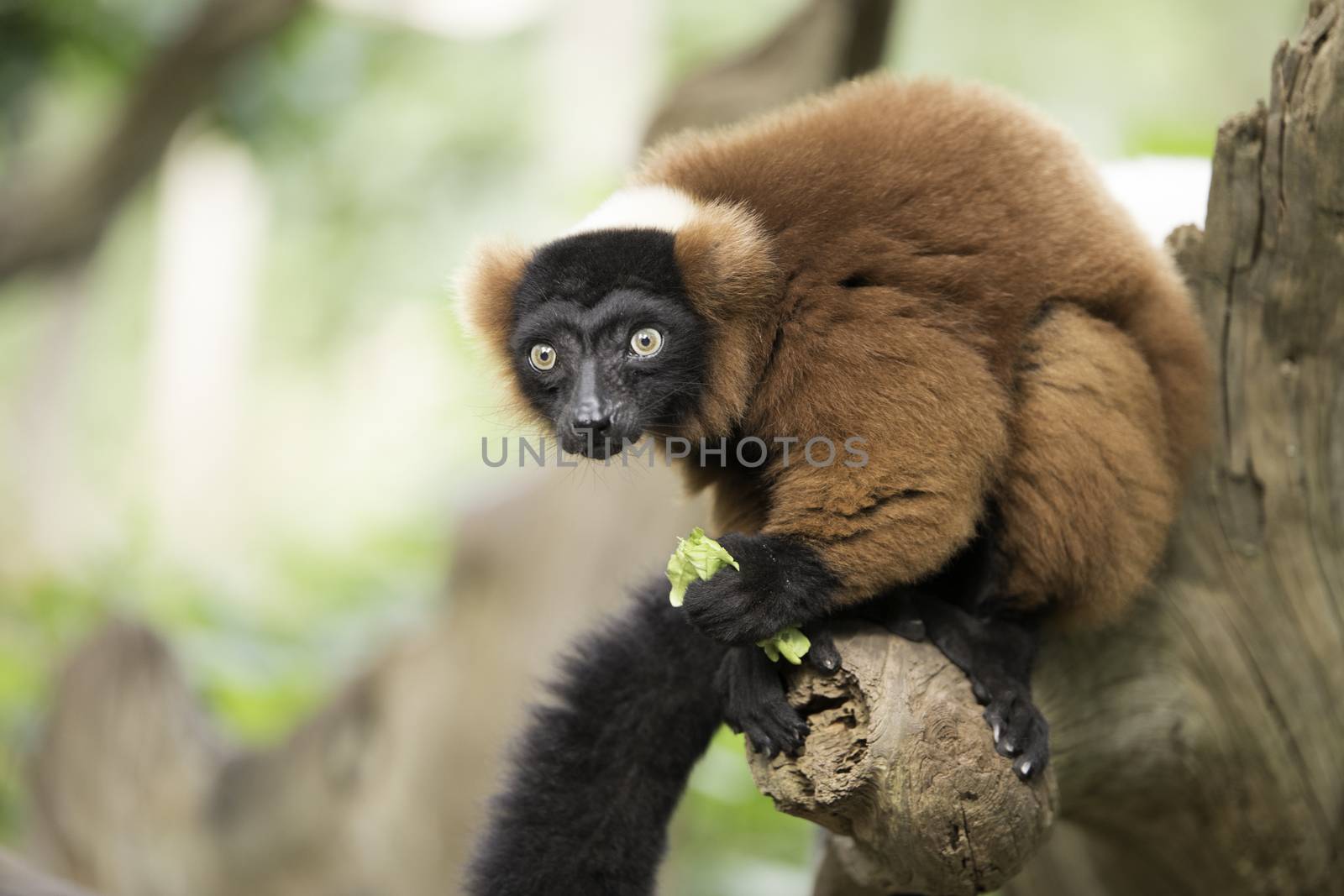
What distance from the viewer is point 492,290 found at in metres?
3.44

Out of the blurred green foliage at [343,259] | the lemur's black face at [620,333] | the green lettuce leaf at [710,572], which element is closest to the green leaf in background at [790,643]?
the green lettuce leaf at [710,572]

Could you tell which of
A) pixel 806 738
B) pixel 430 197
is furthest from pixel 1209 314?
pixel 430 197

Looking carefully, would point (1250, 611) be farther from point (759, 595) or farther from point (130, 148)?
point (130, 148)

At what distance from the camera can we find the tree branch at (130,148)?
823 cm

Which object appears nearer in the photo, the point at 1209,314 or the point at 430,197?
the point at 1209,314

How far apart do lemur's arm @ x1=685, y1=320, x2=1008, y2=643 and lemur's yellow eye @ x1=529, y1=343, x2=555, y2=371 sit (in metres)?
0.72

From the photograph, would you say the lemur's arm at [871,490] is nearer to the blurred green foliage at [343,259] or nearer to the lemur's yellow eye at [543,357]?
the lemur's yellow eye at [543,357]

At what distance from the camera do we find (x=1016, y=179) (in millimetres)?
3270

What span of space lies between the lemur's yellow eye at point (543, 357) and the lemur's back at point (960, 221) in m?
0.65

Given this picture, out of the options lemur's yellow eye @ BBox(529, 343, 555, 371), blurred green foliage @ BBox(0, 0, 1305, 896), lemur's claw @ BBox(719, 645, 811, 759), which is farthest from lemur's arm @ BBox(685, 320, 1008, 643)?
blurred green foliage @ BBox(0, 0, 1305, 896)

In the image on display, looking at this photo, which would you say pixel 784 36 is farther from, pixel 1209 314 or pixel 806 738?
pixel 806 738

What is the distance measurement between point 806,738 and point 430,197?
16.7 metres

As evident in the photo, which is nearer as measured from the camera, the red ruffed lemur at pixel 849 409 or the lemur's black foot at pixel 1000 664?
the lemur's black foot at pixel 1000 664

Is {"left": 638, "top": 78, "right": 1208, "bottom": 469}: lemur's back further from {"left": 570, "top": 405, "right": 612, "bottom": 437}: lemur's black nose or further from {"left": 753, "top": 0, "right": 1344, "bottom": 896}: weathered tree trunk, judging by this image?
{"left": 570, "top": 405, "right": 612, "bottom": 437}: lemur's black nose
